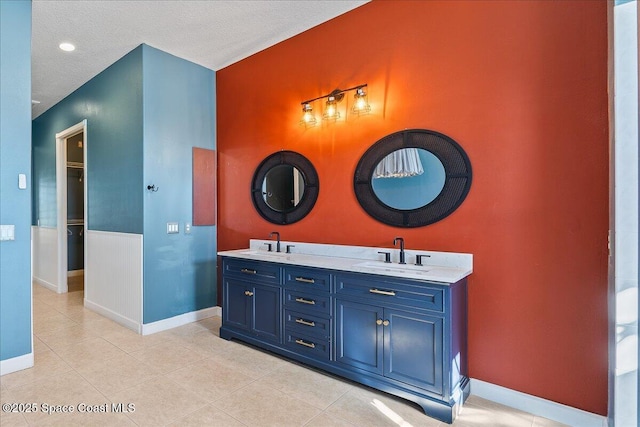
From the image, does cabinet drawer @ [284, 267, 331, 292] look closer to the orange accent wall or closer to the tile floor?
the orange accent wall

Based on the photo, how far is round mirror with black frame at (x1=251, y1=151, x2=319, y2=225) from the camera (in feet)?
10.4

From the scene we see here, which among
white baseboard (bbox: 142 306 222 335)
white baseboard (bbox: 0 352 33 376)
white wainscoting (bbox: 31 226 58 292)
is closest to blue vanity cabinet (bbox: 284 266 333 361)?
white baseboard (bbox: 142 306 222 335)

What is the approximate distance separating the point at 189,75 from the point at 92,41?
93 centimetres

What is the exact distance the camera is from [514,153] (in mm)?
2127

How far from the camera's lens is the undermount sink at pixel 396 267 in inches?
87.2

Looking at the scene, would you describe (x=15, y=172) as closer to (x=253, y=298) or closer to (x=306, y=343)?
(x=253, y=298)

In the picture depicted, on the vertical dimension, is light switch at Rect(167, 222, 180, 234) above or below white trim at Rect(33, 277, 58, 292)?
above

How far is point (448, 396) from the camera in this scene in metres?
1.97

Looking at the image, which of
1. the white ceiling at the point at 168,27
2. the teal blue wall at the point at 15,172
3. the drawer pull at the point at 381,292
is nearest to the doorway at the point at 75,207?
the white ceiling at the point at 168,27

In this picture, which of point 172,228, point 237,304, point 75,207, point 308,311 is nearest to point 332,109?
point 308,311

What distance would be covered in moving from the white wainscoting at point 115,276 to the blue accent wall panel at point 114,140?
0.15 meters

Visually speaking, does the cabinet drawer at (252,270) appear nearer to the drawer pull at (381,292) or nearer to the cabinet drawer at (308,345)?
the cabinet drawer at (308,345)

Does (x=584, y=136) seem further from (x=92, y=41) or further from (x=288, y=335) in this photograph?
(x=92, y=41)

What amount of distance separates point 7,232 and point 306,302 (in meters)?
2.38
